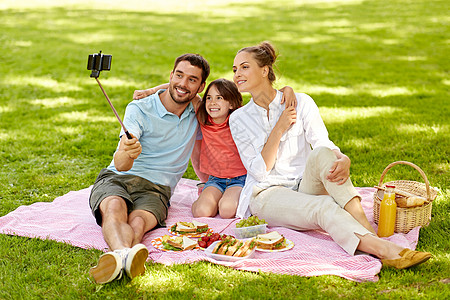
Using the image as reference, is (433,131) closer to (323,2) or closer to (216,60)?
(216,60)

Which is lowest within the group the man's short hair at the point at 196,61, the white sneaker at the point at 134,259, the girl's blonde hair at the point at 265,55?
the white sneaker at the point at 134,259

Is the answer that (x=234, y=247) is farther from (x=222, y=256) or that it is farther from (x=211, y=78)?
(x=211, y=78)

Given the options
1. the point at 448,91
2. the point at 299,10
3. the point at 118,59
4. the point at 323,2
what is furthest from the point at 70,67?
the point at 323,2

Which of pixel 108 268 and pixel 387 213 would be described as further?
pixel 387 213

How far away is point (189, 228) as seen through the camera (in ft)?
12.8

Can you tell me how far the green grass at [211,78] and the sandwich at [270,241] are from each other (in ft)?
1.06

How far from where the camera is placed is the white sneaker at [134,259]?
3148mm

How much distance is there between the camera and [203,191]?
4.55 m

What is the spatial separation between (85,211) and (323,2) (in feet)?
49.3

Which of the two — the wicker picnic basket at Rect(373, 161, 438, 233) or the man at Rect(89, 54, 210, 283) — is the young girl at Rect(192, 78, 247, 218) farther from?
the wicker picnic basket at Rect(373, 161, 438, 233)

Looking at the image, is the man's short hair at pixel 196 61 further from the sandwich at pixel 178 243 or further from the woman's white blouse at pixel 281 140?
the sandwich at pixel 178 243

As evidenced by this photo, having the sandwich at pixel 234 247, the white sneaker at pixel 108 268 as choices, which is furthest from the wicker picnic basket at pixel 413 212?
the white sneaker at pixel 108 268

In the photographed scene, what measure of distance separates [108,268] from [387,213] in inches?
75.8

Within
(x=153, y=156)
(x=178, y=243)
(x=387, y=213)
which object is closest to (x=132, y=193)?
(x=153, y=156)
